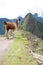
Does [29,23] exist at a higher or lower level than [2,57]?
lower

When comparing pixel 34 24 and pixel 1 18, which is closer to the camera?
pixel 1 18

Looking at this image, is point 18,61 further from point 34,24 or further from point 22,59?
point 34,24

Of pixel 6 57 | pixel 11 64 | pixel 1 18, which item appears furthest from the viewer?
pixel 1 18

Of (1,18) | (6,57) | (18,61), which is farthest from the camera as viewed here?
(1,18)

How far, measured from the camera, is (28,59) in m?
9.62

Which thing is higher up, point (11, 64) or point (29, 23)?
point (11, 64)

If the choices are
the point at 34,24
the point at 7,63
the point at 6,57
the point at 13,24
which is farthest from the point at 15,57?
the point at 34,24

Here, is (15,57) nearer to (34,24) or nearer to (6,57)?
(6,57)

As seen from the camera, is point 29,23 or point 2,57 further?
point 29,23

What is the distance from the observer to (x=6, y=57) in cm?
974

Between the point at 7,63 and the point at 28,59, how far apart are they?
117 cm

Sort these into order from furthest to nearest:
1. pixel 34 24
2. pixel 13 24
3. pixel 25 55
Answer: pixel 34 24, pixel 13 24, pixel 25 55

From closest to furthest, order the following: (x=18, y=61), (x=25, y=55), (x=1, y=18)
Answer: (x=18, y=61) < (x=25, y=55) < (x=1, y=18)

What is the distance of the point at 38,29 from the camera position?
249 feet
